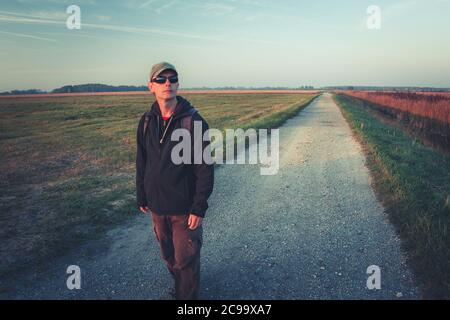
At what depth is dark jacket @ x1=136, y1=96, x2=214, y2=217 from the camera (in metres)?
2.64

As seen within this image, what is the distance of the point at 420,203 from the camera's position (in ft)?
17.0

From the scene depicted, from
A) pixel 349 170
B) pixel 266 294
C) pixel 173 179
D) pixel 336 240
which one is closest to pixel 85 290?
pixel 173 179

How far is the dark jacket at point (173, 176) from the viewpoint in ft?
8.66

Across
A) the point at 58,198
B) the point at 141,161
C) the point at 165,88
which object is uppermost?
the point at 165,88

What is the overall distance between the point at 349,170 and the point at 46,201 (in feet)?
22.2

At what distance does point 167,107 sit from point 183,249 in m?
1.28

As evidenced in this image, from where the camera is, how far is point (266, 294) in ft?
10.1

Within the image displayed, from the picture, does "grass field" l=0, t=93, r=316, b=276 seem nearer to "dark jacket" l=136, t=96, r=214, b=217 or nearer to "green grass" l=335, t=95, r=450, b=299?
"dark jacket" l=136, t=96, r=214, b=217

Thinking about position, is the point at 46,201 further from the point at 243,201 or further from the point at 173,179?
the point at 173,179

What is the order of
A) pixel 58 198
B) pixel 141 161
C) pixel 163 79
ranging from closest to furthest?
pixel 163 79, pixel 141 161, pixel 58 198

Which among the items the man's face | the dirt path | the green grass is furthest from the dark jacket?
the green grass

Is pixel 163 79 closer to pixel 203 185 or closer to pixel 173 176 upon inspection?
pixel 173 176

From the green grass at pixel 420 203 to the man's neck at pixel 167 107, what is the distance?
9.90 ft

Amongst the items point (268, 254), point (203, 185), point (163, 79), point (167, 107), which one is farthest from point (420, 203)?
point (163, 79)
